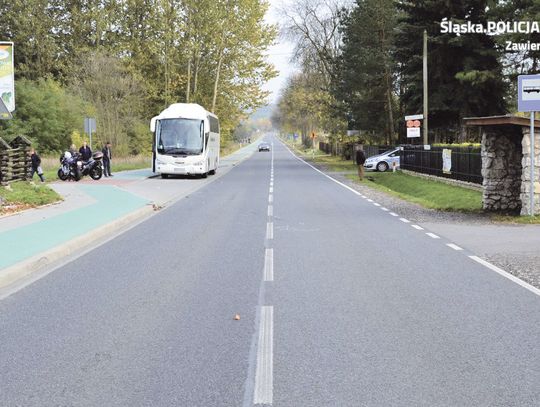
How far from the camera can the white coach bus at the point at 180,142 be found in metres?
33.0

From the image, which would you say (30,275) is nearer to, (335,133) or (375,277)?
(375,277)

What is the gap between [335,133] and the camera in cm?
6512

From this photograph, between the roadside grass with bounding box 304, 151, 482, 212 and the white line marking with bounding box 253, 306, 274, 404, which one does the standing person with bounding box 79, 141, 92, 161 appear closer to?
the roadside grass with bounding box 304, 151, 482, 212

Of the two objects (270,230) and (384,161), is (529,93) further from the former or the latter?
(384,161)

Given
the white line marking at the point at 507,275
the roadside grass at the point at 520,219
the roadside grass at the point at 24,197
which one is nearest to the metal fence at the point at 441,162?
the roadside grass at the point at 520,219

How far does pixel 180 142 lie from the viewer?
33188 millimetres

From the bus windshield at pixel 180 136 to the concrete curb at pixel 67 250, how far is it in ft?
56.2

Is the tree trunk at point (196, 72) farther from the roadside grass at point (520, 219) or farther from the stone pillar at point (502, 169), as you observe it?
the roadside grass at point (520, 219)

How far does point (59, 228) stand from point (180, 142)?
67.5 feet

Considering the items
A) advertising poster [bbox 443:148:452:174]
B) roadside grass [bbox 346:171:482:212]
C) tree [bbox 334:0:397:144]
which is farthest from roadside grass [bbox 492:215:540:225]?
tree [bbox 334:0:397:144]

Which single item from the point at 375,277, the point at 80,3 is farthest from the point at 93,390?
the point at 80,3

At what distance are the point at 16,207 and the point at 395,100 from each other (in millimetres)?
38803

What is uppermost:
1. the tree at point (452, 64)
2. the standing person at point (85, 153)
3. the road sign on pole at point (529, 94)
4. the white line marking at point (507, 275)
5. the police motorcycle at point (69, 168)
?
the tree at point (452, 64)

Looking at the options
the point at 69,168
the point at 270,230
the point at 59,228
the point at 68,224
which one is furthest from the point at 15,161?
the point at 270,230
